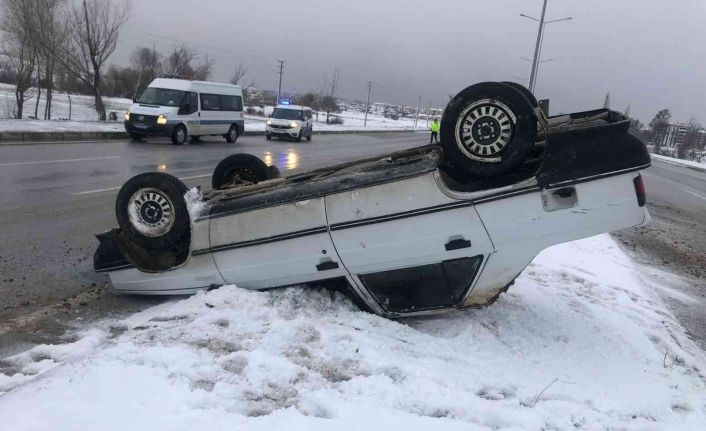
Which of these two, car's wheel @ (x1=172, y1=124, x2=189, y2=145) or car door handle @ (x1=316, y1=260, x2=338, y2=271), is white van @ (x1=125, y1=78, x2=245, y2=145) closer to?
car's wheel @ (x1=172, y1=124, x2=189, y2=145)

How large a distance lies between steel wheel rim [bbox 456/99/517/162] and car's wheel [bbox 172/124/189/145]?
17.9 meters

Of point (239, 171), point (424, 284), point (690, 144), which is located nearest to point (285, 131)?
point (239, 171)

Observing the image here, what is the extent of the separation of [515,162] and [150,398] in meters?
2.56

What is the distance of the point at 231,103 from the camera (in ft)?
76.5

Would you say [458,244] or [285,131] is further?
[285,131]

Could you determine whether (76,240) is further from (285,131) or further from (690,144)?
(690,144)

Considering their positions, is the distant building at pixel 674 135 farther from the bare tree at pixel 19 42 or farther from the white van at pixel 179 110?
the bare tree at pixel 19 42

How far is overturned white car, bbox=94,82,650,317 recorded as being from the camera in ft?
11.1

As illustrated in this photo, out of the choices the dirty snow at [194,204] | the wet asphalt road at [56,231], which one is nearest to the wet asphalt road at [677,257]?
the dirty snow at [194,204]

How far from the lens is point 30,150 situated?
14.3m

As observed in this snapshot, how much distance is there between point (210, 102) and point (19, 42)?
36.8ft

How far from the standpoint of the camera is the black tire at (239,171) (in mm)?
5391

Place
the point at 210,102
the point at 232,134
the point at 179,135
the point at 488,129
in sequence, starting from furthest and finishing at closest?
1. the point at 232,134
2. the point at 210,102
3. the point at 179,135
4. the point at 488,129

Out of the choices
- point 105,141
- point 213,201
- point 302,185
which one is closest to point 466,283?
point 302,185
